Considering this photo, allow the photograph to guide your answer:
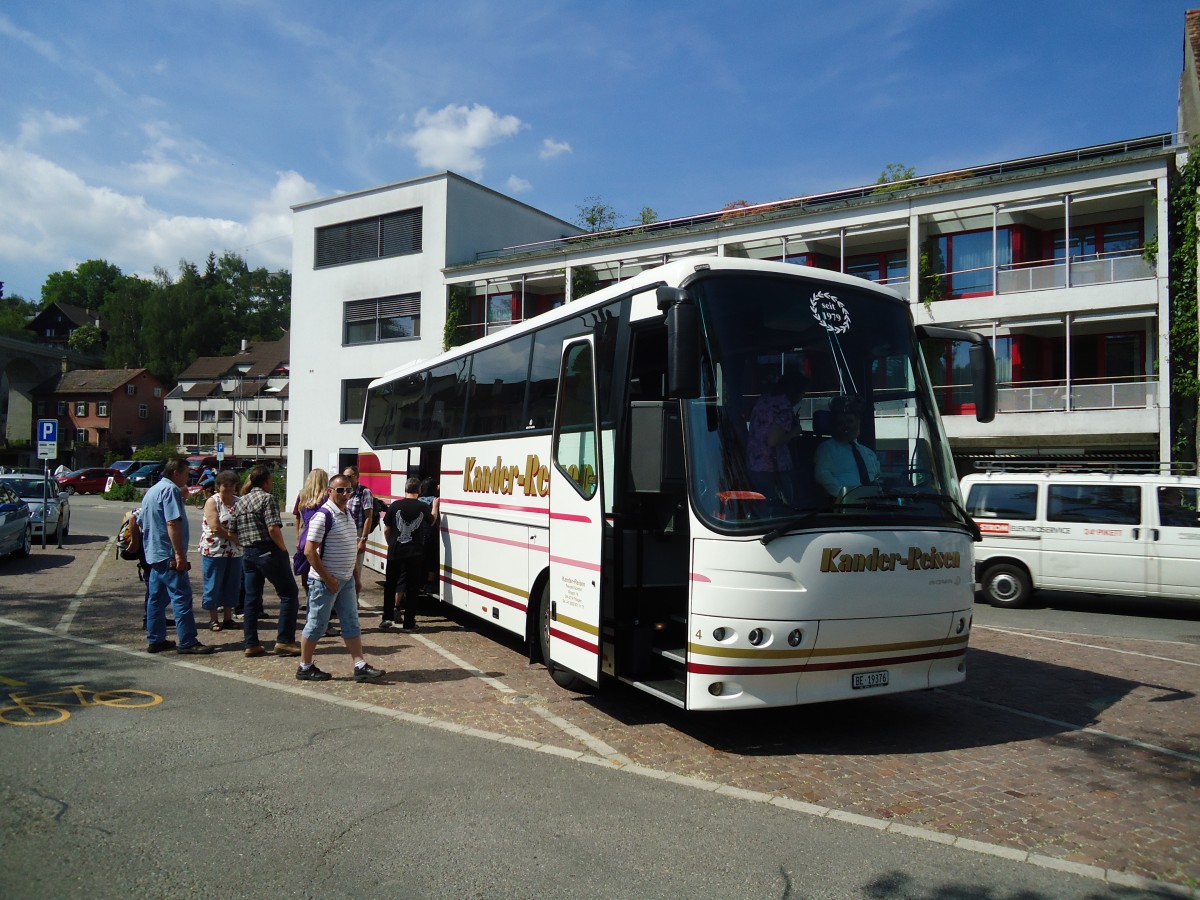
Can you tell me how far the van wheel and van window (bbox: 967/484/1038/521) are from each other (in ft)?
2.76

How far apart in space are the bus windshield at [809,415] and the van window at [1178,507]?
842cm

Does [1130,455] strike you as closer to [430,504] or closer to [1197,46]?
[1197,46]

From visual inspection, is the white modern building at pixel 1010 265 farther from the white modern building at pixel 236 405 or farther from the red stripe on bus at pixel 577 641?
the white modern building at pixel 236 405

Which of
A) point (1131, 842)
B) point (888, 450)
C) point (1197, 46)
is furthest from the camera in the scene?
point (1197, 46)

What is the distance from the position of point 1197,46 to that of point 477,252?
26.8 meters

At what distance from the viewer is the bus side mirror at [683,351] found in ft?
19.1

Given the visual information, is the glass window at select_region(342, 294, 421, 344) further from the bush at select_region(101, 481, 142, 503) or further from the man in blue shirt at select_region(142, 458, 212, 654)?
the man in blue shirt at select_region(142, 458, 212, 654)

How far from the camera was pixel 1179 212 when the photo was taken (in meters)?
24.5

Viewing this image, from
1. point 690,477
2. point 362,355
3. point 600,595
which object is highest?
point 362,355

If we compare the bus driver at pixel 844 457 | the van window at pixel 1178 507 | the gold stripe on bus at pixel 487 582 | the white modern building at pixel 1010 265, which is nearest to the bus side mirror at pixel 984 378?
the bus driver at pixel 844 457

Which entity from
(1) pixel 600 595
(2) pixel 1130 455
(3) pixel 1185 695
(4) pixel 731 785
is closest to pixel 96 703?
(1) pixel 600 595

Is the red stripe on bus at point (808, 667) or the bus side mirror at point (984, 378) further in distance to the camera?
the bus side mirror at point (984, 378)

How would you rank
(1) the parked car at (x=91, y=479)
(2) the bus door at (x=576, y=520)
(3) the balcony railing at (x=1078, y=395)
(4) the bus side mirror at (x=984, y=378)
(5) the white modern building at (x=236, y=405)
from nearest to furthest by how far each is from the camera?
1. (2) the bus door at (x=576, y=520)
2. (4) the bus side mirror at (x=984, y=378)
3. (3) the balcony railing at (x=1078, y=395)
4. (1) the parked car at (x=91, y=479)
5. (5) the white modern building at (x=236, y=405)

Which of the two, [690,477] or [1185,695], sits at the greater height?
[690,477]
